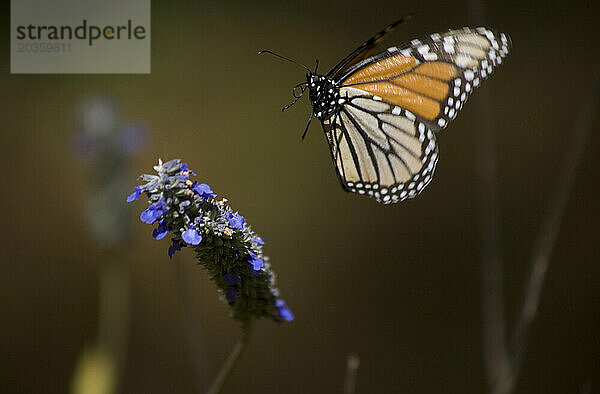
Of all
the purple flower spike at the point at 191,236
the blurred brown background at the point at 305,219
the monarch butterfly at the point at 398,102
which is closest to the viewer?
the purple flower spike at the point at 191,236

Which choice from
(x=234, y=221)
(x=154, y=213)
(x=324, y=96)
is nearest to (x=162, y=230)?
(x=154, y=213)

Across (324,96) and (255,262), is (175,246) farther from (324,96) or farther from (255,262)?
(324,96)

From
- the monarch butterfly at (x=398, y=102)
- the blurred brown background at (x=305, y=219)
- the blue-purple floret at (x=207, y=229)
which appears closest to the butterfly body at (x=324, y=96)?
the monarch butterfly at (x=398, y=102)

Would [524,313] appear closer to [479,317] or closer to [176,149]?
[479,317]

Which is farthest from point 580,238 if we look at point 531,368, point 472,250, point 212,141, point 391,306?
point 212,141

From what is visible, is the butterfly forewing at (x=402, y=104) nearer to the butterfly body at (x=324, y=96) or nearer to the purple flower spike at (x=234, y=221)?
the butterfly body at (x=324, y=96)
